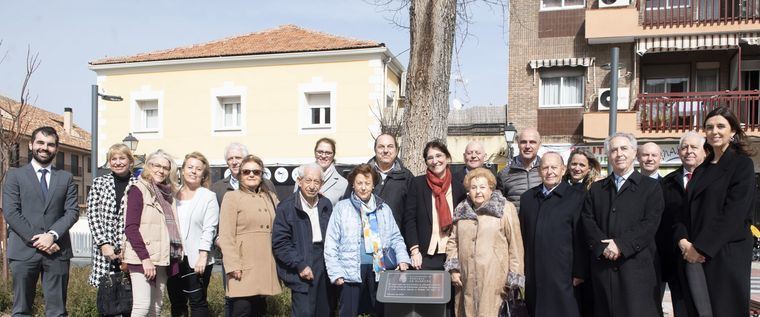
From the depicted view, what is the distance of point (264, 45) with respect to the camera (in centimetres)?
2273

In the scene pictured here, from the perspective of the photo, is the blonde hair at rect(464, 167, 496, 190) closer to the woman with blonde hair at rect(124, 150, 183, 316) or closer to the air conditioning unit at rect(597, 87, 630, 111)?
the woman with blonde hair at rect(124, 150, 183, 316)

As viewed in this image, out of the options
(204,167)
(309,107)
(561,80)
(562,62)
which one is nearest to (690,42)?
(562,62)

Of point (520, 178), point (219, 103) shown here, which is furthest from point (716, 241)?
point (219, 103)

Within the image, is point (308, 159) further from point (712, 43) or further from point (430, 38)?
point (430, 38)

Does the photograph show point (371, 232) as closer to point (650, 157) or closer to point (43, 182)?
point (650, 157)

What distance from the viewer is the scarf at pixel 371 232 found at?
17.2 feet

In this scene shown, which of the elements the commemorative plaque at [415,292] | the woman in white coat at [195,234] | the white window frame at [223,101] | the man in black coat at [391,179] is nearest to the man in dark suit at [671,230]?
the commemorative plaque at [415,292]

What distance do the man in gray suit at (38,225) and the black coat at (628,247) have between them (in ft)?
15.8

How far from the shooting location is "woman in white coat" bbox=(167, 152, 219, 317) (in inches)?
220

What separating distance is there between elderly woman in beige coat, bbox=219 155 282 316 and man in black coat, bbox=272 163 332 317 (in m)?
0.15

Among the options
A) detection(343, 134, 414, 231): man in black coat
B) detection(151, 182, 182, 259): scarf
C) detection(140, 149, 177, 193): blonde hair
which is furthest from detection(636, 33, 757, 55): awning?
detection(151, 182, 182, 259): scarf

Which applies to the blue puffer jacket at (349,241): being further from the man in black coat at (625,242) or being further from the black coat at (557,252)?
the man in black coat at (625,242)

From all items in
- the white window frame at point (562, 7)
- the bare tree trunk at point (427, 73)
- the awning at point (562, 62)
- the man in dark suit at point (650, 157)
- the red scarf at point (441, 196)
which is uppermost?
the white window frame at point (562, 7)

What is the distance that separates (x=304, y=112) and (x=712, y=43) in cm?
1328
